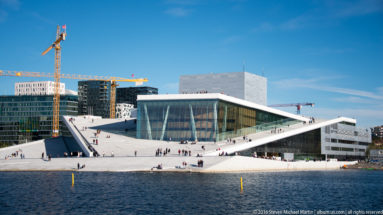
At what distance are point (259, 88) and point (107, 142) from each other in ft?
372

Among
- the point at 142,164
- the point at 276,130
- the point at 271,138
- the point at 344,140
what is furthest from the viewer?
the point at 344,140

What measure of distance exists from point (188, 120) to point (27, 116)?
97.6 metres

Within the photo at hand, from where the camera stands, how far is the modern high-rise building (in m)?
166

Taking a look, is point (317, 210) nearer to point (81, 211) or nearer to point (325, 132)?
point (81, 211)

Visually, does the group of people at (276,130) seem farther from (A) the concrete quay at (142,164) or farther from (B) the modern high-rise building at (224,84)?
(B) the modern high-rise building at (224,84)

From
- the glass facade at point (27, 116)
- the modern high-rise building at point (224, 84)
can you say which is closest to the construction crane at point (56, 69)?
the glass facade at point (27, 116)

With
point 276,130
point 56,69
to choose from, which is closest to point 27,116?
point 56,69

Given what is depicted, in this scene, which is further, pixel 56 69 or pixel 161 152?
pixel 56 69

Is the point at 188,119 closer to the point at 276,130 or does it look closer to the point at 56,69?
the point at 276,130

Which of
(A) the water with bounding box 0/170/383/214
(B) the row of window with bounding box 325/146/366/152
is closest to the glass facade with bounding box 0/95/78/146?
(B) the row of window with bounding box 325/146/366/152

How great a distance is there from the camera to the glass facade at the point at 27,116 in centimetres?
15462

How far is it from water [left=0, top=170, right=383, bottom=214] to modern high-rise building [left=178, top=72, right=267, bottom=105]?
399ft

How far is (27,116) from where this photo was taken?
157 m

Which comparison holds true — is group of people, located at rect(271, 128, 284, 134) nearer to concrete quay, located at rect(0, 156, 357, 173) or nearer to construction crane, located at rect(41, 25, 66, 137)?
concrete quay, located at rect(0, 156, 357, 173)
